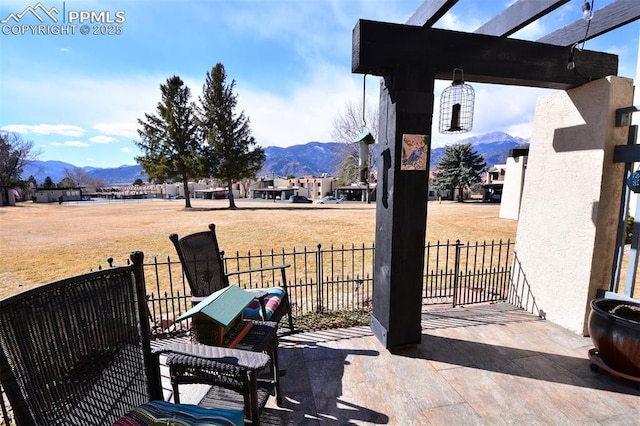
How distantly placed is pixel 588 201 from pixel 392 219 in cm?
214

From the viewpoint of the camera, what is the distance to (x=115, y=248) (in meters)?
9.04

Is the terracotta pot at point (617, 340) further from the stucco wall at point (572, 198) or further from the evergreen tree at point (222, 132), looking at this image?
the evergreen tree at point (222, 132)

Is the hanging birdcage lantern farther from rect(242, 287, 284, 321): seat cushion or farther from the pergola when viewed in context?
rect(242, 287, 284, 321): seat cushion

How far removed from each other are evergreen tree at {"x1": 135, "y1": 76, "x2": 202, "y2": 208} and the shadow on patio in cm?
2242

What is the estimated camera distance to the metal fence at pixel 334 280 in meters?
3.92

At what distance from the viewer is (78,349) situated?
134 cm

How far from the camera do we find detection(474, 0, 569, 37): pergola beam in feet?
7.46

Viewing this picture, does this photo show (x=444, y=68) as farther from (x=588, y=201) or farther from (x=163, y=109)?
(x=163, y=109)

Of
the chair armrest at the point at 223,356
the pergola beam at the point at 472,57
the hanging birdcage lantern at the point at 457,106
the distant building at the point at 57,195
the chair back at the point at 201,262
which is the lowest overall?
the distant building at the point at 57,195

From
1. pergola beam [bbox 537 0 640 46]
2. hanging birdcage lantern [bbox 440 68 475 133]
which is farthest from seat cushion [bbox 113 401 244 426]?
pergola beam [bbox 537 0 640 46]

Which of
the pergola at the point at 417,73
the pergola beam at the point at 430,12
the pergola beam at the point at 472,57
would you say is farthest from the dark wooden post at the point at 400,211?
the pergola beam at the point at 430,12

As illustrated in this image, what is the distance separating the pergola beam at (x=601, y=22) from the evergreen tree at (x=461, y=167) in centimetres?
2825

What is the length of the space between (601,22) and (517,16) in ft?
3.39

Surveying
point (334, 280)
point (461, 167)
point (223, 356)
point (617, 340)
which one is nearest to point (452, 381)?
point (617, 340)
